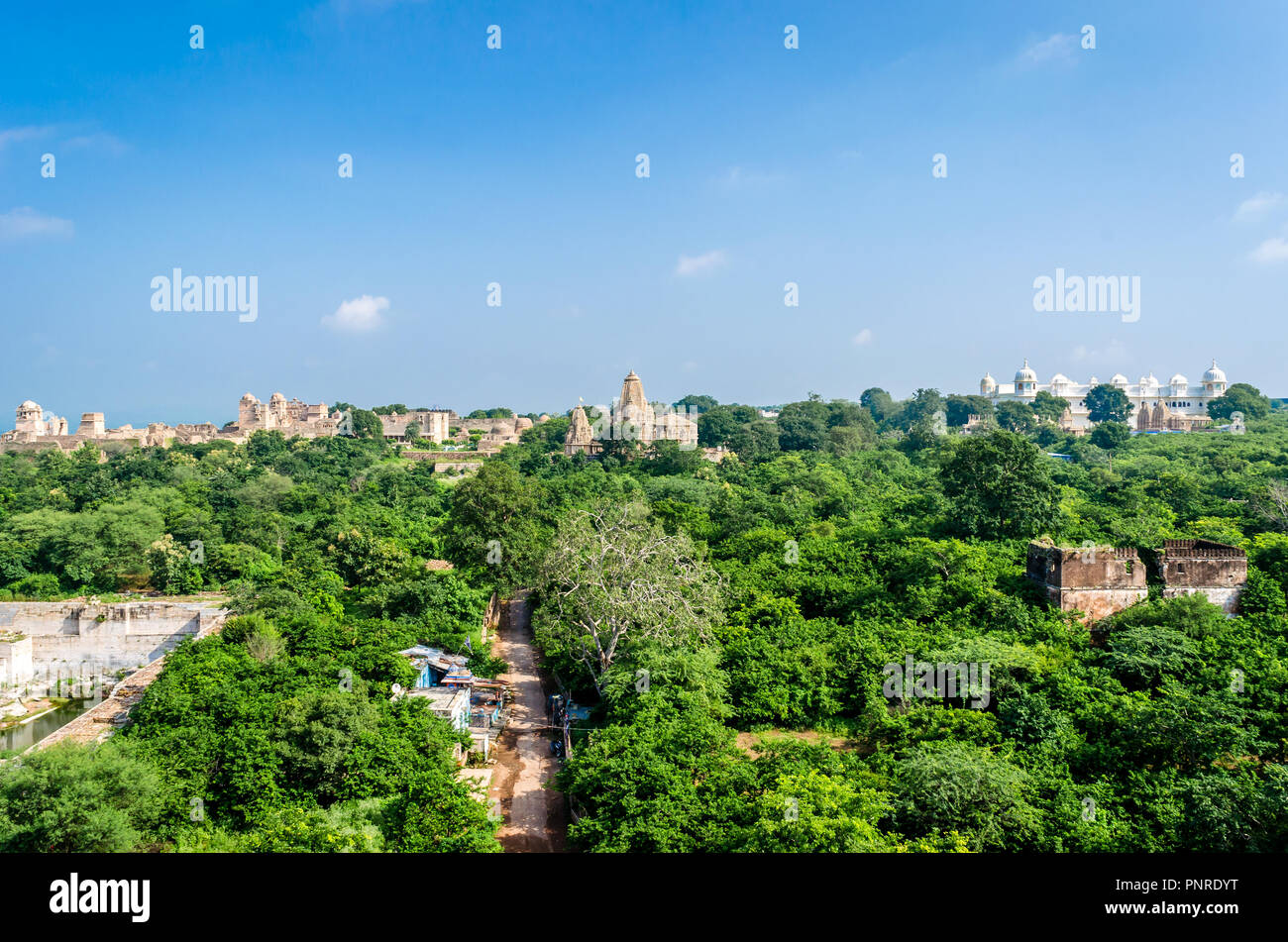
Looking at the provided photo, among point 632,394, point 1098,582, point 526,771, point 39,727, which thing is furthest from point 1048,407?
point 39,727

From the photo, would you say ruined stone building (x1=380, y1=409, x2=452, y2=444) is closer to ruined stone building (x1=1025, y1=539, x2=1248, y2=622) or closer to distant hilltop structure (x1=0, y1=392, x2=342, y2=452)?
distant hilltop structure (x1=0, y1=392, x2=342, y2=452)

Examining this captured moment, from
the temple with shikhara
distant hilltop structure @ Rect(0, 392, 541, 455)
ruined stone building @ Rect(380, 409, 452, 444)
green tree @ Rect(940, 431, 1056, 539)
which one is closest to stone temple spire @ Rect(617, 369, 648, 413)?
the temple with shikhara

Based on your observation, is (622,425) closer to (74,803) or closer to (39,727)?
(39,727)

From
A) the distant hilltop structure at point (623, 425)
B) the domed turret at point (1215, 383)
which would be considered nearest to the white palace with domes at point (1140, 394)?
the domed turret at point (1215, 383)

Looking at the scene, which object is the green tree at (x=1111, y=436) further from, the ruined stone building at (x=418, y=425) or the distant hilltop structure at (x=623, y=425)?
the ruined stone building at (x=418, y=425)

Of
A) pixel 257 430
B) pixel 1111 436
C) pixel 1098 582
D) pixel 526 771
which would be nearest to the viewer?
pixel 526 771
